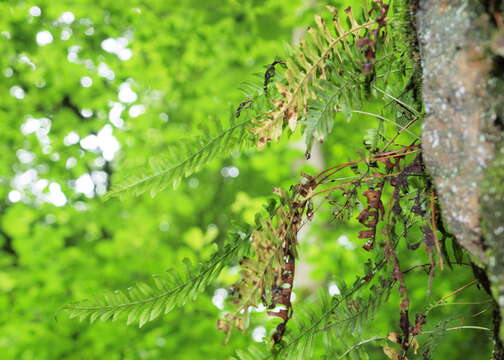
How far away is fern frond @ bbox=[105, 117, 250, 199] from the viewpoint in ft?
2.79

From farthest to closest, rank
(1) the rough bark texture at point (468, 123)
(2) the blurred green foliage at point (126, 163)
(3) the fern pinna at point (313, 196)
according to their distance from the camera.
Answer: (2) the blurred green foliage at point (126, 163) < (3) the fern pinna at point (313, 196) < (1) the rough bark texture at point (468, 123)

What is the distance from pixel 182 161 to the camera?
858 mm

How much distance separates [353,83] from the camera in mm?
767

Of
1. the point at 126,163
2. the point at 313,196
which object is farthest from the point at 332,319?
the point at 126,163

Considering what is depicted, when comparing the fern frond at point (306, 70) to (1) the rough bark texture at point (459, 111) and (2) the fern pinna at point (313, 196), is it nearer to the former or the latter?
(2) the fern pinna at point (313, 196)

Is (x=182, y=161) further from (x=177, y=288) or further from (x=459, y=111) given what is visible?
(x=459, y=111)

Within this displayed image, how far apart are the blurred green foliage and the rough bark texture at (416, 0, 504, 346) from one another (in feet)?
9.43

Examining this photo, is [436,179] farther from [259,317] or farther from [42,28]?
[42,28]

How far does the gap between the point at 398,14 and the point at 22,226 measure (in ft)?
14.9

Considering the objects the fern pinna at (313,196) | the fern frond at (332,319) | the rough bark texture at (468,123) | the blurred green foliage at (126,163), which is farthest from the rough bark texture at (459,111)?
the blurred green foliage at (126,163)

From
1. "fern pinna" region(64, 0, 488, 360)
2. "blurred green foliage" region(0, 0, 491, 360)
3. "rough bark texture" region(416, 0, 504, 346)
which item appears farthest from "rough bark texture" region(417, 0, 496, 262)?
"blurred green foliage" region(0, 0, 491, 360)

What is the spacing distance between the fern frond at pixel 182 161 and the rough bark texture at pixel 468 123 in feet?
1.19

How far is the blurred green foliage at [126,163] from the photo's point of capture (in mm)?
3705

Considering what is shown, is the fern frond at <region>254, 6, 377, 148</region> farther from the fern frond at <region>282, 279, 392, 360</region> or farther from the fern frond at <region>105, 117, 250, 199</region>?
the fern frond at <region>282, 279, 392, 360</region>
